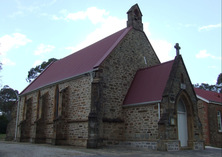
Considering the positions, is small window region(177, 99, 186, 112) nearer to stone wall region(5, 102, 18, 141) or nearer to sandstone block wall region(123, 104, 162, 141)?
sandstone block wall region(123, 104, 162, 141)

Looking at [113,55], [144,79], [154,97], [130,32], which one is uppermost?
[130,32]

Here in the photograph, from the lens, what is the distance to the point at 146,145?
1512cm

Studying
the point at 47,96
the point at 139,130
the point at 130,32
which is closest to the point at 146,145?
the point at 139,130

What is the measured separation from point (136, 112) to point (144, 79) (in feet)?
9.62

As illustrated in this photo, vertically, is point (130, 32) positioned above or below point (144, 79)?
above

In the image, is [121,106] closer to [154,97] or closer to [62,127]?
[154,97]

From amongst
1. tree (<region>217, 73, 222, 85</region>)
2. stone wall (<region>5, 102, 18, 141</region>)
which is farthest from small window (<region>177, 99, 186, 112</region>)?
tree (<region>217, 73, 222, 85</region>)

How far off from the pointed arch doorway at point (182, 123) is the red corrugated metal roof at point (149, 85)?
1966mm

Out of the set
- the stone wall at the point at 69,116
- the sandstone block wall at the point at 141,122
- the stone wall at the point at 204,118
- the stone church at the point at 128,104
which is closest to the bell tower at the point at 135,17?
the stone church at the point at 128,104

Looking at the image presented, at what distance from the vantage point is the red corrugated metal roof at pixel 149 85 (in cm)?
1563

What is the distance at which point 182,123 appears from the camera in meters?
15.9

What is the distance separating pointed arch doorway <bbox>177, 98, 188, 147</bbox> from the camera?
15445 mm

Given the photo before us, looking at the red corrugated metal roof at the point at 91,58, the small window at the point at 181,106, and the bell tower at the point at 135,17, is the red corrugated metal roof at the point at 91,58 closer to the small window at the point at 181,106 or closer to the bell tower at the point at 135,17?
the bell tower at the point at 135,17

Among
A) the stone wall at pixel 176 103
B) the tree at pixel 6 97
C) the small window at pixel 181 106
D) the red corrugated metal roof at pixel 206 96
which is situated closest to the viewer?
the stone wall at pixel 176 103
